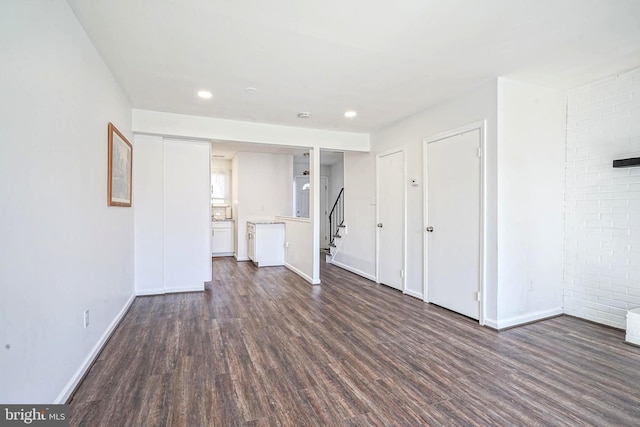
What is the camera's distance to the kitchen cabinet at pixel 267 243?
636cm

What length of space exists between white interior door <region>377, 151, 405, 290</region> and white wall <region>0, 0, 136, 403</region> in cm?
359

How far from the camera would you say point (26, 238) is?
1496 millimetres

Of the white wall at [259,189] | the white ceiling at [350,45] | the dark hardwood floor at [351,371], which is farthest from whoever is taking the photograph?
the white wall at [259,189]

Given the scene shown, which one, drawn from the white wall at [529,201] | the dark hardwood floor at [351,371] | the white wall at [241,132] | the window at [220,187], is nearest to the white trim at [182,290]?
the dark hardwood floor at [351,371]

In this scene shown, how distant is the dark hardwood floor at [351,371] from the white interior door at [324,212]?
5.53 metres

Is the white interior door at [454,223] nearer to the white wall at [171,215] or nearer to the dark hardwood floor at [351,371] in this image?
the dark hardwood floor at [351,371]

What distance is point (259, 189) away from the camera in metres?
7.32

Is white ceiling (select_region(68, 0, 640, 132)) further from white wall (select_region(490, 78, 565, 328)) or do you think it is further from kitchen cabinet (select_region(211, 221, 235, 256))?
kitchen cabinet (select_region(211, 221, 235, 256))

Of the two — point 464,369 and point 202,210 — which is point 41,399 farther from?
point 202,210

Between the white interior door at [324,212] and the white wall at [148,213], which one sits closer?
the white wall at [148,213]

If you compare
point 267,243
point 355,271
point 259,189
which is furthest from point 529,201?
point 259,189

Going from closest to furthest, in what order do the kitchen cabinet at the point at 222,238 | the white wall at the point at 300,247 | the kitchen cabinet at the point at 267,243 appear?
1. the white wall at the point at 300,247
2. the kitchen cabinet at the point at 267,243
3. the kitchen cabinet at the point at 222,238

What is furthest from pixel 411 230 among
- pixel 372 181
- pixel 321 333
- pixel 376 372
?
pixel 376 372

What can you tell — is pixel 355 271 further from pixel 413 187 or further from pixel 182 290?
pixel 182 290
